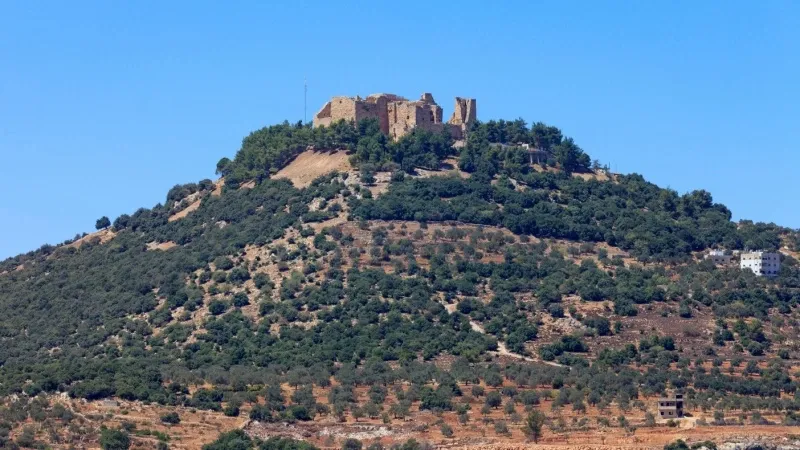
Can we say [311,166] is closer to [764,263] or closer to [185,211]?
[185,211]

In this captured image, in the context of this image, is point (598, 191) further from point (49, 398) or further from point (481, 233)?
point (49, 398)

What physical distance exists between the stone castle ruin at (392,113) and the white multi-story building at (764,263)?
2141 centimetres

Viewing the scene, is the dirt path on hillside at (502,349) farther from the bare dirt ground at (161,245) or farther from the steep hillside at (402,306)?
the bare dirt ground at (161,245)

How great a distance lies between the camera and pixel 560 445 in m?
81.9

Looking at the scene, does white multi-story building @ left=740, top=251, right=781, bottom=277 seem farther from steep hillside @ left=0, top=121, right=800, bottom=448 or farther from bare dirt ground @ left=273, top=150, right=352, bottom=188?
bare dirt ground @ left=273, top=150, right=352, bottom=188

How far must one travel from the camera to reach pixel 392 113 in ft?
402

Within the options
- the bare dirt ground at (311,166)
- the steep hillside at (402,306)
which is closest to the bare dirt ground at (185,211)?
the steep hillside at (402,306)

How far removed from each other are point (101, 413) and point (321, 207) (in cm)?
3184

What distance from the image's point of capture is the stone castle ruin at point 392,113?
12100cm

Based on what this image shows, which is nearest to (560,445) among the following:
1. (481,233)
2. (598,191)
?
(481,233)

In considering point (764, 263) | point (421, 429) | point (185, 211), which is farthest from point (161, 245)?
point (421, 429)

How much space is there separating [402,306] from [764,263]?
2155 cm

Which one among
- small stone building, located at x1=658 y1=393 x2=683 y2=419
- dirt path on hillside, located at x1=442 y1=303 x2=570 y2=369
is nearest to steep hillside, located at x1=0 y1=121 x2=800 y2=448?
dirt path on hillside, located at x1=442 y1=303 x2=570 y2=369

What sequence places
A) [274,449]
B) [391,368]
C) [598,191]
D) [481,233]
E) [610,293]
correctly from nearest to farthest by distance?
[274,449] → [391,368] → [610,293] → [481,233] → [598,191]
